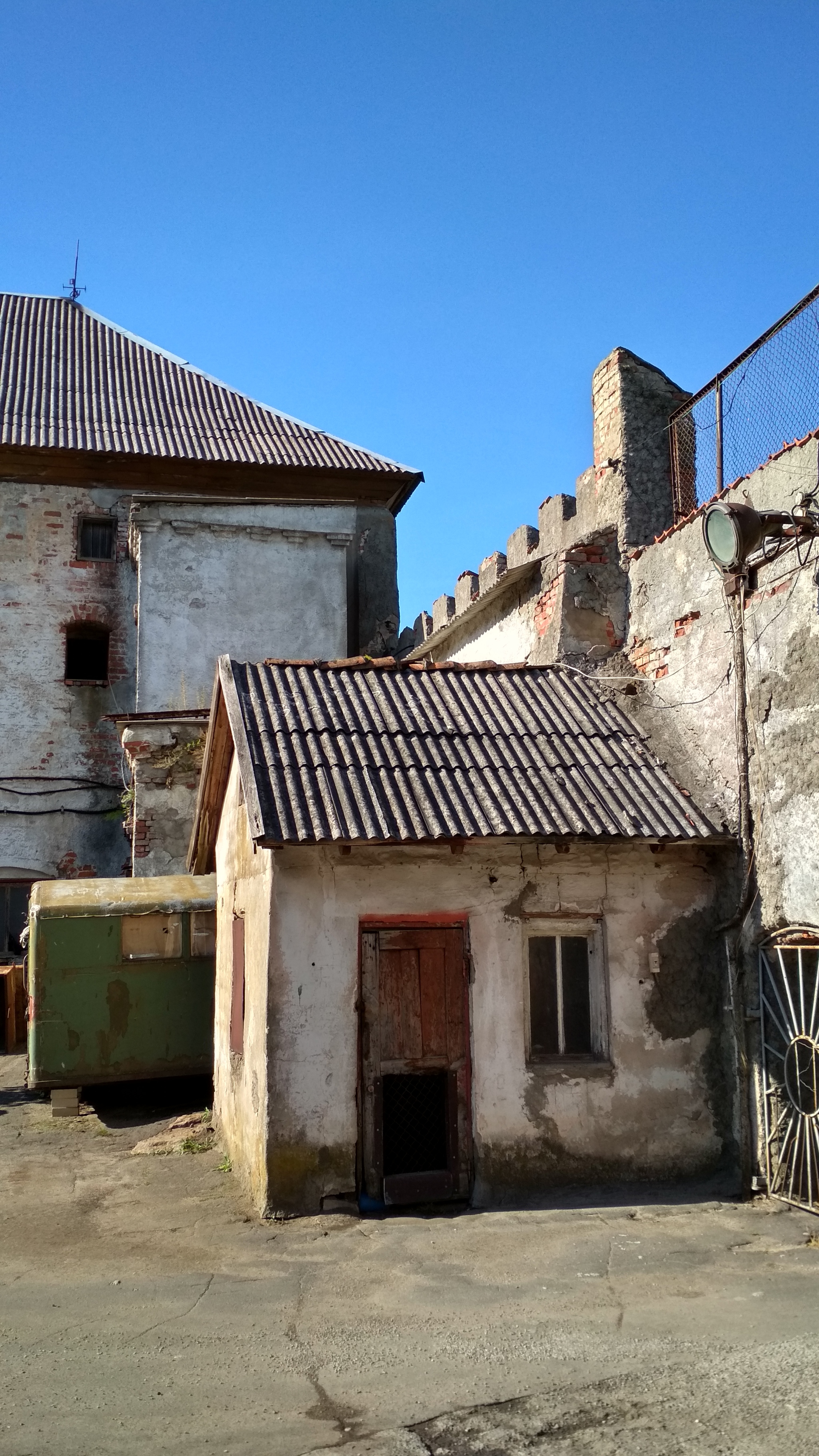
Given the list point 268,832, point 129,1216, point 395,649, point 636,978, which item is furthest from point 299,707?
point 395,649

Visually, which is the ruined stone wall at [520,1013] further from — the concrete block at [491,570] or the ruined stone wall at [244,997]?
the concrete block at [491,570]

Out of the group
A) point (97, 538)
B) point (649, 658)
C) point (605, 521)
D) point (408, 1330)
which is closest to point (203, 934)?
point (649, 658)

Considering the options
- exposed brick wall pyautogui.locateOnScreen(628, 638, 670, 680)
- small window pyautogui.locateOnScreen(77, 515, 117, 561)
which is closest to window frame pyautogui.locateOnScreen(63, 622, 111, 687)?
small window pyautogui.locateOnScreen(77, 515, 117, 561)

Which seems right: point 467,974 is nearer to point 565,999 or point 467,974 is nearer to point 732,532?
point 565,999

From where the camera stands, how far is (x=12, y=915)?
17.7 metres

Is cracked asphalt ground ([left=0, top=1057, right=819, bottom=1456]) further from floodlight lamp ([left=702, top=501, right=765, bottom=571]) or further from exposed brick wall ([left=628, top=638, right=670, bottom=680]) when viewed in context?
floodlight lamp ([left=702, top=501, right=765, bottom=571])

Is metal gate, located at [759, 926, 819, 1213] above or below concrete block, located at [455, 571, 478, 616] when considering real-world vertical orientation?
below

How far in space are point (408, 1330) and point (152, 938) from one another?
257 inches

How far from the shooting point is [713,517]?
25.0ft

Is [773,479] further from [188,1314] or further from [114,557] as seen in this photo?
[114,557]

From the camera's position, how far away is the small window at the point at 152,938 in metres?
11.4

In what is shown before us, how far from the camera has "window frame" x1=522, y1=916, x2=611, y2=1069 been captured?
8.02 m

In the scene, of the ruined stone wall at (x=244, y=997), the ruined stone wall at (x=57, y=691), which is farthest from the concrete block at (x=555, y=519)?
the ruined stone wall at (x=57, y=691)

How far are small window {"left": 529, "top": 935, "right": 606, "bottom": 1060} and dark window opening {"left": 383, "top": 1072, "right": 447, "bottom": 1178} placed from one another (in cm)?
77
